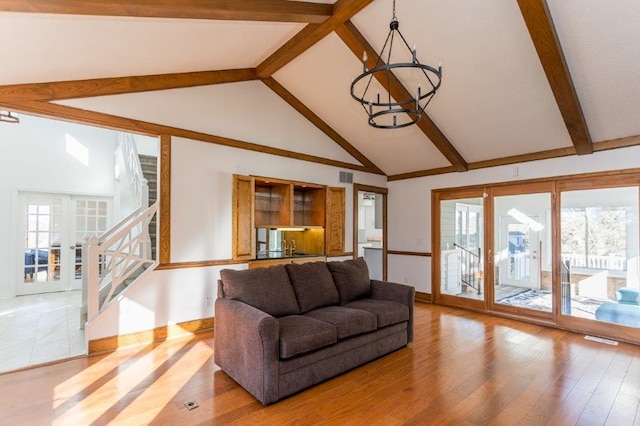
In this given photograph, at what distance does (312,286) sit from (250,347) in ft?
3.64

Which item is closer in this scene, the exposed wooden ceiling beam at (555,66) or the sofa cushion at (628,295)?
the exposed wooden ceiling beam at (555,66)

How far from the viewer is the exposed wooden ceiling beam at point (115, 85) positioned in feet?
10.4

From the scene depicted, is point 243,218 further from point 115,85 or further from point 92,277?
point 115,85

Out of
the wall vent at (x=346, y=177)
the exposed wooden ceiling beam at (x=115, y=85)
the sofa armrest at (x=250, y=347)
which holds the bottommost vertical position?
the sofa armrest at (x=250, y=347)

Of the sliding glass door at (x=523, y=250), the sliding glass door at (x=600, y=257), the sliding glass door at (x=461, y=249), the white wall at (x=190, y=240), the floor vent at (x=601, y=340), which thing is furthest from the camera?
the sliding glass door at (x=461, y=249)

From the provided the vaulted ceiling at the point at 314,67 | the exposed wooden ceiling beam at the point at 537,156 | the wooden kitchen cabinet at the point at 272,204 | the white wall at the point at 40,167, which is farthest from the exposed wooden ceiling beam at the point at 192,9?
the white wall at the point at 40,167

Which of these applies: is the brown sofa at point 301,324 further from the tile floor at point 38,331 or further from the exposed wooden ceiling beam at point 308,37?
the exposed wooden ceiling beam at point 308,37

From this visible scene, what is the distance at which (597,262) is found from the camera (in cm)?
436

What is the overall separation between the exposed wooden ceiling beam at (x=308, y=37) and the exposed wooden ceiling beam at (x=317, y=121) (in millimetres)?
306

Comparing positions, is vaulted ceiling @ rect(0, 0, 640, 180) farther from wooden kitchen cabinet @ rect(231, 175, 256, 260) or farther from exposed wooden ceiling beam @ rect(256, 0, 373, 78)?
wooden kitchen cabinet @ rect(231, 175, 256, 260)

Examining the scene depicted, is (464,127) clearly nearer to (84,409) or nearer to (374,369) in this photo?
(374,369)

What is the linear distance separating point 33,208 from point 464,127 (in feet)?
26.4

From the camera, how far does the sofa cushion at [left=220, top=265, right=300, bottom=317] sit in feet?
10.2

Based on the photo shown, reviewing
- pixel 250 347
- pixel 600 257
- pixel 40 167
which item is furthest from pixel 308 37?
pixel 40 167
